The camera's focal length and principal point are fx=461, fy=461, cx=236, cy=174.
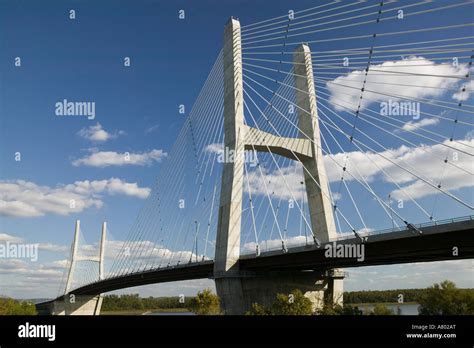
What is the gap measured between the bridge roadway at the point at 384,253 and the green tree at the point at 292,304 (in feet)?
8.87

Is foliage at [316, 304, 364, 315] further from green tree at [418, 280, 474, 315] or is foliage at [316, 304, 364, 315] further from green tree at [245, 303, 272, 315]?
green tree at [418, 280, 474, 315]

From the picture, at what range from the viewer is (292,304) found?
41.0m

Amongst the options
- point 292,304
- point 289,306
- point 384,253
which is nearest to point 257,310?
point 289,306

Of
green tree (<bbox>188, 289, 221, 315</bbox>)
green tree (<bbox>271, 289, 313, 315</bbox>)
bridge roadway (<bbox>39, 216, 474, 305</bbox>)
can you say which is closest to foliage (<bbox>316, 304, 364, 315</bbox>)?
green tree (<bbox>271, 289, 313, 315</bbox>)

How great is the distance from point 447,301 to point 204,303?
2476 cm

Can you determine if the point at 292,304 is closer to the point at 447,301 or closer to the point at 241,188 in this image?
the point at 241,188

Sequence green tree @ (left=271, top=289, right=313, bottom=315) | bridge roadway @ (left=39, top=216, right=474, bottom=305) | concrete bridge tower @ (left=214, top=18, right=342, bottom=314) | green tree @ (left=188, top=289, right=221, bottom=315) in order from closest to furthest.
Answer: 1. bridge roadway @ (left=39, top=216, right=474, bottom=305)
2. green tree @ (left=271, top=289, right=313, bottom=315)
3. concrete bridge tower @ (left=214, top=18, right=342, bottom=314)
4. green tree @ (left=188, top=289, right=221, bottom=315)

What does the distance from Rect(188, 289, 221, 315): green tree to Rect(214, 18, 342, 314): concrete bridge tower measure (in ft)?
21.0

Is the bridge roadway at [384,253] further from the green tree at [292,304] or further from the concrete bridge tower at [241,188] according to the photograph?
the green tree at [292,304]

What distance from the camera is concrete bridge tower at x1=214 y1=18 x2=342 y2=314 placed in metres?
41.8

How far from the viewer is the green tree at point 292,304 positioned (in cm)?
4031

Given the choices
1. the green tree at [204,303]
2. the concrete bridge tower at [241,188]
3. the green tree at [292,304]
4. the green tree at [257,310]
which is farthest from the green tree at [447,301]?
the green tree at [204,303]
